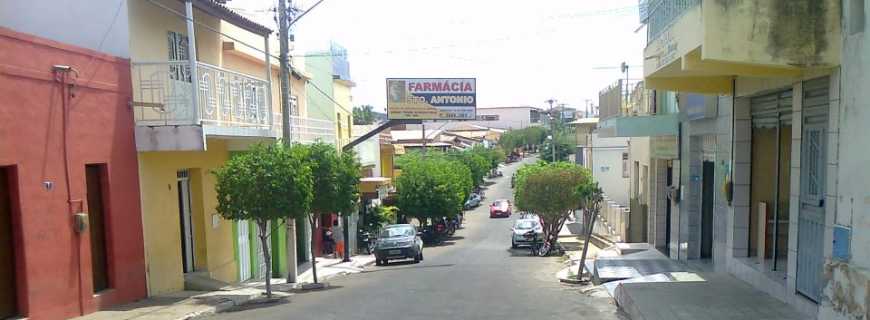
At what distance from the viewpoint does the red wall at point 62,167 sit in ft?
30.6

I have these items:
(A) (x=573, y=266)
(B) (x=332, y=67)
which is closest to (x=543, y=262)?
(A) (x=573, y=266)

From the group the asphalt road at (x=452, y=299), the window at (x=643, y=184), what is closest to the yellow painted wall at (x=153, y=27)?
the asphalt road at (x=452, y=299)

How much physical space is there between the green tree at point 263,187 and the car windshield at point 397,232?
1184 cm

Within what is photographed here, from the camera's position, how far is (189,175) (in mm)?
14859

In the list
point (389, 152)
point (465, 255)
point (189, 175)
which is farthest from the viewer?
point (389, 152)

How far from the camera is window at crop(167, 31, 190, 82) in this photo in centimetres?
1349

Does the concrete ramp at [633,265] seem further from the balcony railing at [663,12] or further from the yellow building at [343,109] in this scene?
the yellow building at [343,109]

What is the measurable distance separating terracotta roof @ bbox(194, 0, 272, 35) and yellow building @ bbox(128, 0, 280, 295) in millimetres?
28

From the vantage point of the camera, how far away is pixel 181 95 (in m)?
12.4

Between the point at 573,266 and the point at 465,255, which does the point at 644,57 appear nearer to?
the point at 573,266

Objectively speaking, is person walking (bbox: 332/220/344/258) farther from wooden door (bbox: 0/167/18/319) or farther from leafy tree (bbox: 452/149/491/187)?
leafy tree (bbox: 452/149/491/187)

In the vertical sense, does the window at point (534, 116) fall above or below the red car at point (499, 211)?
above

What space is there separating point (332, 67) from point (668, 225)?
17.8 metres

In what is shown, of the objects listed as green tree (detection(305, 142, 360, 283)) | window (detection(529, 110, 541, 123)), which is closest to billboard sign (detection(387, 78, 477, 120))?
green tree (detection(305, 142, 360, 283))
